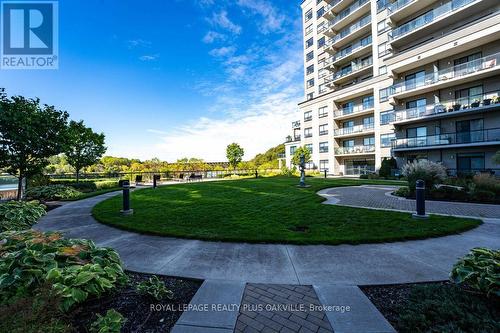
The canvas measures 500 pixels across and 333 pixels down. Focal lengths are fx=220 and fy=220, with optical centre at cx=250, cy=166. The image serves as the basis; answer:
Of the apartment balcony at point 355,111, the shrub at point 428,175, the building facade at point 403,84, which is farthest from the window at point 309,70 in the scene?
the shrub at point 428,175

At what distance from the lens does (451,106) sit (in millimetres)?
21156

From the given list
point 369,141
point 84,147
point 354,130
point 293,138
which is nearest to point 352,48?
point 354,130

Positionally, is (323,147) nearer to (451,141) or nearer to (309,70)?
(309,70)

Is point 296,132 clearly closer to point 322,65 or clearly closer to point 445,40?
point 322,65

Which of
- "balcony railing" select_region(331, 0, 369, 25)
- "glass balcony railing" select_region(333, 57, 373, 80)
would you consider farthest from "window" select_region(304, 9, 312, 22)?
"glass balcony railing" select_region(333, 57, 373, 80)

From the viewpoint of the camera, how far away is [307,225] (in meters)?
6.18

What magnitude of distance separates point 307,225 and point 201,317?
14.0 ft

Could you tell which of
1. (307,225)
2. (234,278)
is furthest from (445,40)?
(234,278)

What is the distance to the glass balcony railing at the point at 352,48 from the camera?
3166cm

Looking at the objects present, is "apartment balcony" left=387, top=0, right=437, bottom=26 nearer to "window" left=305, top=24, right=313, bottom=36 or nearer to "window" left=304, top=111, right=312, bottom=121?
"window" left=304, top=111, right=312, bottom=121

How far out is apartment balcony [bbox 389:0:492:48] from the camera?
20328 millimetres

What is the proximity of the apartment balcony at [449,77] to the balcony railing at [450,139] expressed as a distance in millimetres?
4888

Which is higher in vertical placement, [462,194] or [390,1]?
[390,1]

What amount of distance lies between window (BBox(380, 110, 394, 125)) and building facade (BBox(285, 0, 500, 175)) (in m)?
0.12
